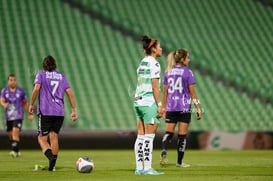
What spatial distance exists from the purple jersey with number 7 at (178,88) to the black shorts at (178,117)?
8 cm

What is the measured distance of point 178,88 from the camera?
1370 centimetres

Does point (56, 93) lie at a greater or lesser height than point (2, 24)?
lesser

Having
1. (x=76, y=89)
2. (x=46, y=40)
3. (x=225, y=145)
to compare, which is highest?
(x=46, y=40)

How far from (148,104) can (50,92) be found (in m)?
2.20

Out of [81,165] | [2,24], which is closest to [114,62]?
[2,24]

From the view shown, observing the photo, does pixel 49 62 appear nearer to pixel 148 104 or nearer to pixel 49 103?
pixel 49 103

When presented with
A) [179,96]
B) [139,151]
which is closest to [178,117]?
[179,96]

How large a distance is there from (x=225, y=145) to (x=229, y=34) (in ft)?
29.5

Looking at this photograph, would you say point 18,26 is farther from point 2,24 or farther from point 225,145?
point 225,145

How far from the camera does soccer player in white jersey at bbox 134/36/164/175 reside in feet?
36.6

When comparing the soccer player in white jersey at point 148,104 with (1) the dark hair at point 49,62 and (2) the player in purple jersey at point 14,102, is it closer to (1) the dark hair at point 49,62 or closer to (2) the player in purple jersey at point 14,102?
(1) the dark hair at point 49,62

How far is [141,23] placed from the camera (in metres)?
31.0

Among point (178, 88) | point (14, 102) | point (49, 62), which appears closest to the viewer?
point (49, 62)

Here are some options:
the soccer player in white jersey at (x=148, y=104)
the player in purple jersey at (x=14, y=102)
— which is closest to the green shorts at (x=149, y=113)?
the soccer player in white jersey at (x=148, y=104)
